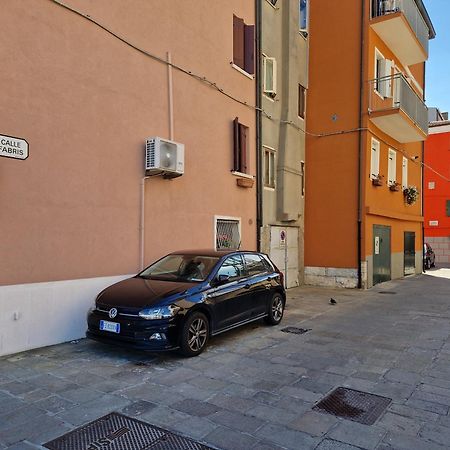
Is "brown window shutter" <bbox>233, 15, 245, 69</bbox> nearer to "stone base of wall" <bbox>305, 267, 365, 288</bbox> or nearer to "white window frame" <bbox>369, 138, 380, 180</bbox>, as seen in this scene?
"white window frame" <bbox>369, 138, 380, 180</bbox>

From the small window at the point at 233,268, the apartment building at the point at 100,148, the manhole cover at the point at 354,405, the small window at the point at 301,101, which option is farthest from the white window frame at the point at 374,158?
the manhole cover at the point at 354,405

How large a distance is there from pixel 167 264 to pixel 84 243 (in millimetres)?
1391

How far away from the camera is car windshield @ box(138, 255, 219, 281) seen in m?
6.51

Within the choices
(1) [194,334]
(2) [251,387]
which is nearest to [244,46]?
(1) [194,334]

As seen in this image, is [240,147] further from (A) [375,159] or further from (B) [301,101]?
(A) [375,159]

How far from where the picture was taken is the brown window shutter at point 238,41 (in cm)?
1106

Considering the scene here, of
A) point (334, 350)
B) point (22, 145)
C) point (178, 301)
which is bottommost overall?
point (334, 350)

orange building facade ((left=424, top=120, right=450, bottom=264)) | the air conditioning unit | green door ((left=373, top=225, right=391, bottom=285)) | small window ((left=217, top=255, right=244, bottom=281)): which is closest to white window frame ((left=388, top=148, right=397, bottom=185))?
green door ((left=373, top=225, right=391, bottom=285))

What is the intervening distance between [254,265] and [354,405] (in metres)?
3.58

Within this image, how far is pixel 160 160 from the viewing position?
7875mm

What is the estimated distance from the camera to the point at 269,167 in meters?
12.6

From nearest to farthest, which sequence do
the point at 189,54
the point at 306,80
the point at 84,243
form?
the point at 84,243 < the point at 189,54 < the point at 306,80

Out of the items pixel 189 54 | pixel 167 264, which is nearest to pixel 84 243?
pixel 167 264

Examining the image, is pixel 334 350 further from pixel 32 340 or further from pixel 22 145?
pixel 22 145
